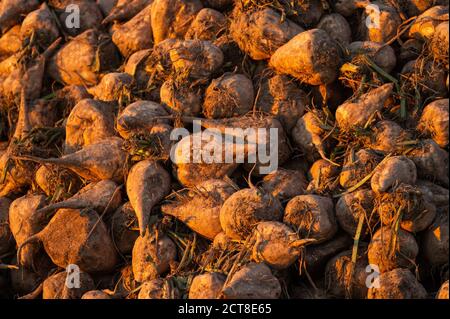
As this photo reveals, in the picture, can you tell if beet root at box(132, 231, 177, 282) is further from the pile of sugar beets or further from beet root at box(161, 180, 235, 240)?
beet root at box(161, 180, 235, 240)

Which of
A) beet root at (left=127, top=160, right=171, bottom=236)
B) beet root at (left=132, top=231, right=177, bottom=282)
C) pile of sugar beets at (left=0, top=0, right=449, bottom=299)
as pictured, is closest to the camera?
pile of sugar beets at (left=0, top=0, right=449, bottom=299)

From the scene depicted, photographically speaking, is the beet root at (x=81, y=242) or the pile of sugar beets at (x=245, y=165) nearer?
the pile of sugar beets at (x=245, y=165)

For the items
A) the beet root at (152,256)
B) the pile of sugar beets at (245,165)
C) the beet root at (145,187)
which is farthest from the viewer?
the beet root at (145,187)

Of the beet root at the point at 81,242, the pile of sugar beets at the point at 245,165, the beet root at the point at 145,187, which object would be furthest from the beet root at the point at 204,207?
the beet root at the point at 81,242

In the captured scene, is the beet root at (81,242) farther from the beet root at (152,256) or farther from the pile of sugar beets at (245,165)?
the beet root at (152,256)

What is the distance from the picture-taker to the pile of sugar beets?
15.8 ft

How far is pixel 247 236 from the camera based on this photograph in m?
4.98

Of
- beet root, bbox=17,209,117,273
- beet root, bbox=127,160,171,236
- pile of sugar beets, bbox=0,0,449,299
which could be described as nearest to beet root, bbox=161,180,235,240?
pile of sugar beets, bbox=0,0,449,299

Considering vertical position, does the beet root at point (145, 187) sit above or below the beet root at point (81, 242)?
above

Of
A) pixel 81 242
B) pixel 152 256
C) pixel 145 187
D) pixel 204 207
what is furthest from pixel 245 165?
pixel 81 242

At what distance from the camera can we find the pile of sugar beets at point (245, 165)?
482cm
